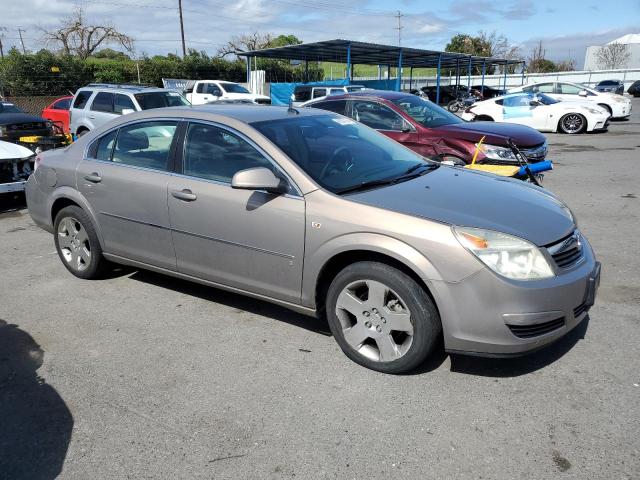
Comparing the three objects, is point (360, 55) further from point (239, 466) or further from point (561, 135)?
point (239, 466)

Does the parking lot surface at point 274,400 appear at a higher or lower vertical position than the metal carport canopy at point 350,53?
lower

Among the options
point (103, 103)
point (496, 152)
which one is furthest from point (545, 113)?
point (103, 103)

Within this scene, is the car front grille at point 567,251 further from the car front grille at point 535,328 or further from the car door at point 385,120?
the car door at point 385,120

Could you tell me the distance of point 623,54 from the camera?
7531 centimetres

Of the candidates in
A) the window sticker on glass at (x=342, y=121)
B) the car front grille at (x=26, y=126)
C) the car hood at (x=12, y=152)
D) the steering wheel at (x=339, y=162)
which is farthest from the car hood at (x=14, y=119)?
the steering wheel at (x=339, y=162)

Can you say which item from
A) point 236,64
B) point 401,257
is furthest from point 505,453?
point 236,64

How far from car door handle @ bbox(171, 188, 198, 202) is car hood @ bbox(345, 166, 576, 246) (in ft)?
4.08

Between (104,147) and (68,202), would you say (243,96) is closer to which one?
(68,202)

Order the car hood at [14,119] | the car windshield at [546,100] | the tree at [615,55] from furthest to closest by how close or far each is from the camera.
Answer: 1. the tree at [615,55]
2. the car windshield at [546,100]
3. the car hood at [14,119]

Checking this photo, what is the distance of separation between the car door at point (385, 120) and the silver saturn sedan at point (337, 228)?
12.6 ft

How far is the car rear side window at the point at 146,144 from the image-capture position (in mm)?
4309

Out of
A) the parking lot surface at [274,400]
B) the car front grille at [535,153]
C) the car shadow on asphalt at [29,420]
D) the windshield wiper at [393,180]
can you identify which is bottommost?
the car shadow on asphalt at [29,420]

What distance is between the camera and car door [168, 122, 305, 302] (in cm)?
361

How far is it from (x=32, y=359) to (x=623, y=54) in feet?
290
